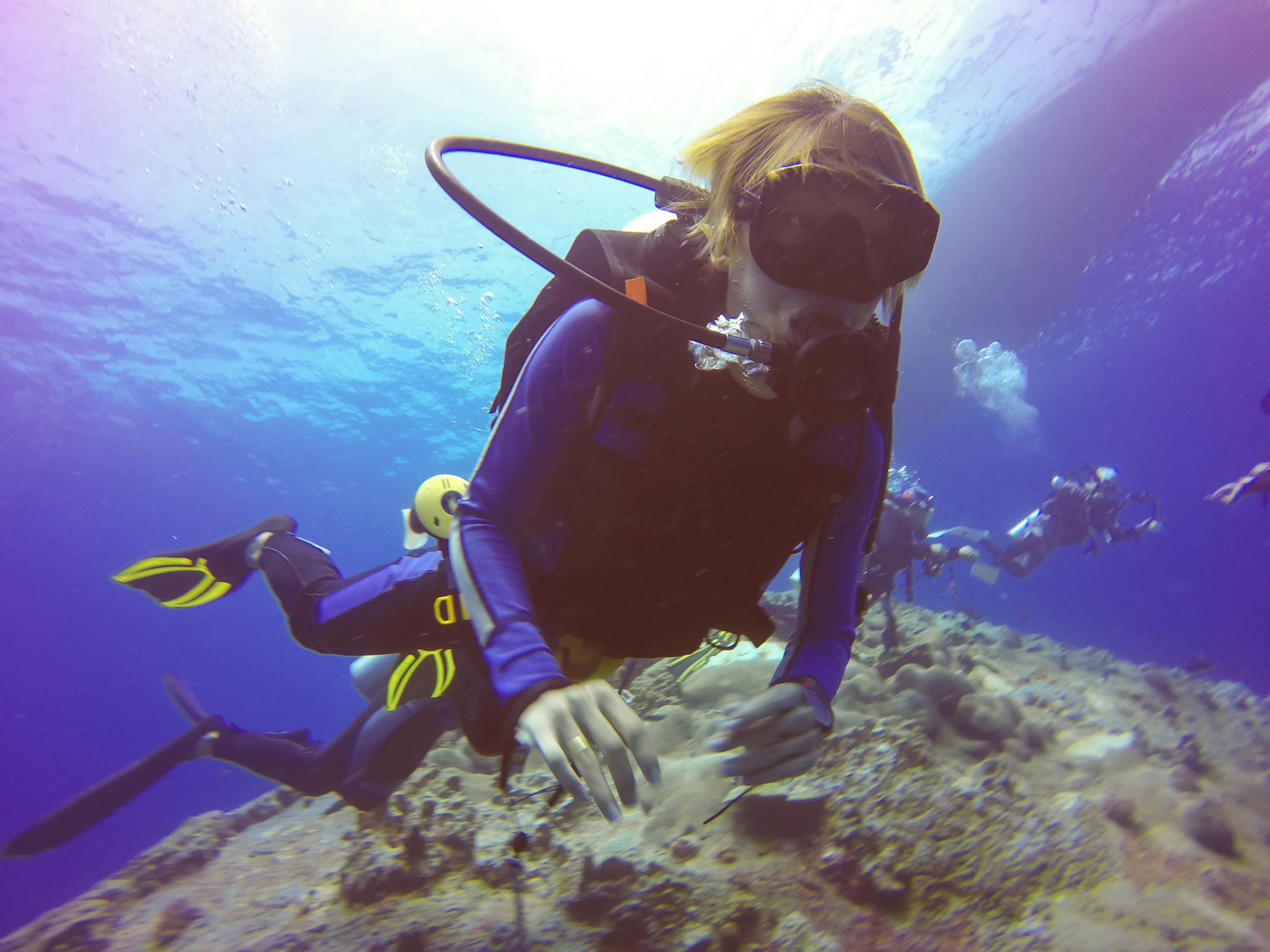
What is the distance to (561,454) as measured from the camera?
1.66 metres

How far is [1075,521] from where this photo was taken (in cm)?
1378

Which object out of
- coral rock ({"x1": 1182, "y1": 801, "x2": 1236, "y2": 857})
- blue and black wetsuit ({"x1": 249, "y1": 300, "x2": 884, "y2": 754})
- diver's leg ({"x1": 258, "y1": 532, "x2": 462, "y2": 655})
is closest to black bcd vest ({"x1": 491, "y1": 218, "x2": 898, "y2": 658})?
blue and black wetsuit ({"x1": 249, "y1": 300, "x2": 884, "y2": 754})

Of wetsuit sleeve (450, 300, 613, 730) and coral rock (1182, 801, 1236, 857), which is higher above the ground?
wetsuit sleeve (450, 300, 613, 730)

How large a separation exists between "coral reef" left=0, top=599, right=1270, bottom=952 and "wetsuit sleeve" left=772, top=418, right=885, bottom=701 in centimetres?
81

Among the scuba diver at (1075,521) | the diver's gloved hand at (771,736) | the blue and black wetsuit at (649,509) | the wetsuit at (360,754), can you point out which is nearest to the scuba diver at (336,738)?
the wetsuit at (360,754)

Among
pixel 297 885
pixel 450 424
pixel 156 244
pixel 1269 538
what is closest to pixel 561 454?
pixel 297 885

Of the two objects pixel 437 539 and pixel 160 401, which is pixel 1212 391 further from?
pixel 160 401

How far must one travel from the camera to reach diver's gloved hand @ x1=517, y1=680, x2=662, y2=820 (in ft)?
3.31

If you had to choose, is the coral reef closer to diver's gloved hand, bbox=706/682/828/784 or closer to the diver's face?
diver's gloved hand, bbox=706/682/828/784

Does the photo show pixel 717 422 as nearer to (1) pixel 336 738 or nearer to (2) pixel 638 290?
(2) pixel 638 290

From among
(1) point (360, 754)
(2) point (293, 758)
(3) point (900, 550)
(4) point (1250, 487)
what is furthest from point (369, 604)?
(4) point (1250, 487)

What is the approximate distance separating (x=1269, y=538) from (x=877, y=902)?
370 feet

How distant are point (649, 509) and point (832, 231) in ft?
3.48

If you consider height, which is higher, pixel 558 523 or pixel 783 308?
pixel 783 308
